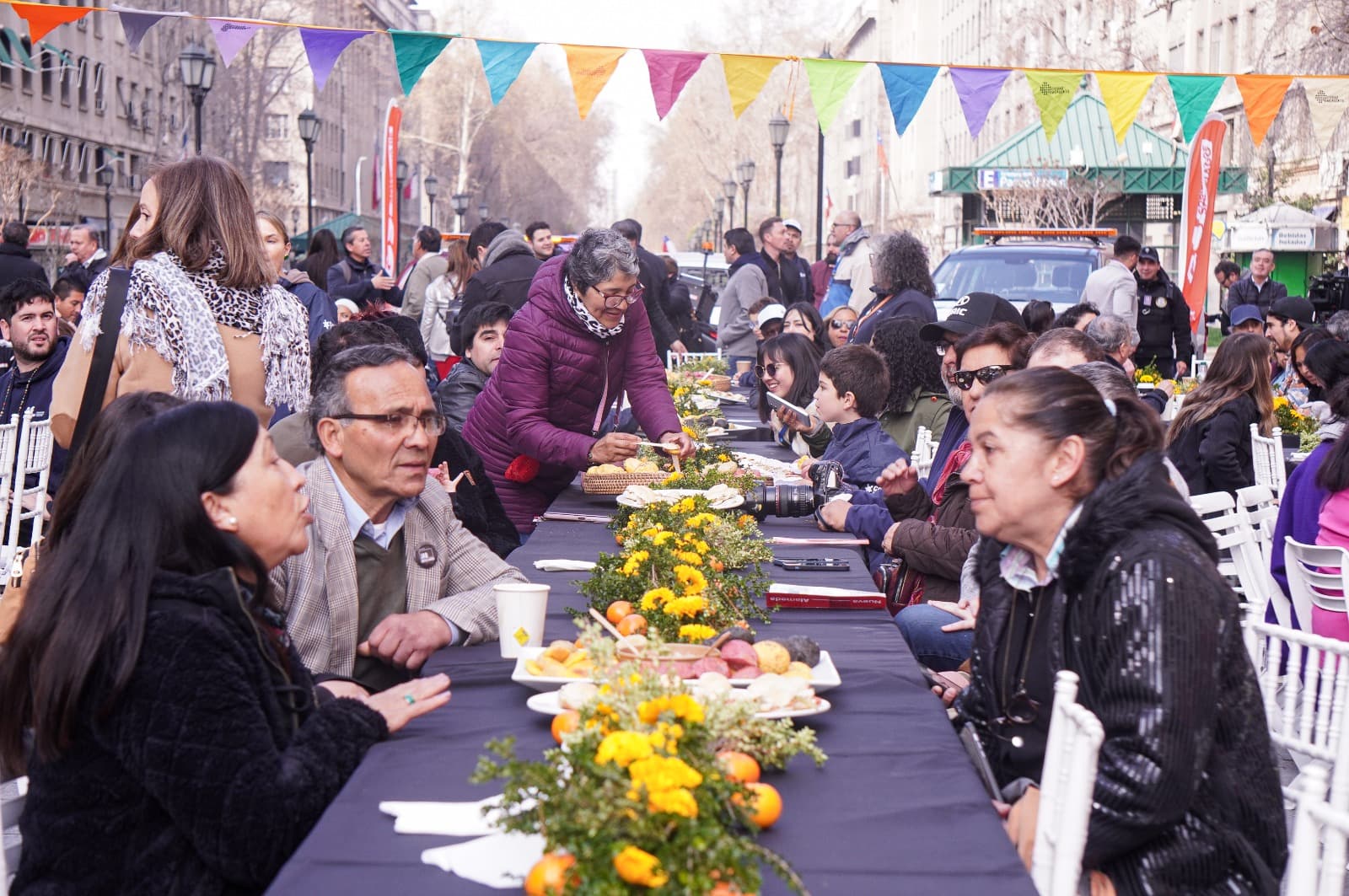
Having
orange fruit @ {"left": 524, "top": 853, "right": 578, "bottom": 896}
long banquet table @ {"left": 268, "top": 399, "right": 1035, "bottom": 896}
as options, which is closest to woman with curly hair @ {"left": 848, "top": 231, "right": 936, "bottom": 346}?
long banquet table @ {"left": 268, "top": 399, "right": 1035, "bottom": 896}

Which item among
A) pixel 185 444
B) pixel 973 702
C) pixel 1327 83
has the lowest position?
pixel 973 702

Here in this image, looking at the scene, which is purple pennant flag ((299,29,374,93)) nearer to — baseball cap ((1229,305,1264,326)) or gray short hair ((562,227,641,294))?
gray short hair ((562,227,641,294))

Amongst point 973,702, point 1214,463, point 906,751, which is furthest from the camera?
point 1214,463

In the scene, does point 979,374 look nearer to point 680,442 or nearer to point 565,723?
point 680,442

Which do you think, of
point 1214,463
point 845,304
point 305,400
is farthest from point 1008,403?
point 845,304

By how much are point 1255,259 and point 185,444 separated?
18183mm

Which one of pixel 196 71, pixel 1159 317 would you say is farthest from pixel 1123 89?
pixel 196 71

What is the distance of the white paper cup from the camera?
11.3 ft

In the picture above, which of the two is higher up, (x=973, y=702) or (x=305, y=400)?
(x=305, y=400)

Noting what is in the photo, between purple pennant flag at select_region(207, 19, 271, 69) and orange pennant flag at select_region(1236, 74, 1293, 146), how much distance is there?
9063 millimetres

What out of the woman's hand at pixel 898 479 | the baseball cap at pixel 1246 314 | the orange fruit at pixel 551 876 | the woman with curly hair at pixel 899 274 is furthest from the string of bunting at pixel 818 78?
the orange fruit at pixel 551 876

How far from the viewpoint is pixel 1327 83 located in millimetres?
14617

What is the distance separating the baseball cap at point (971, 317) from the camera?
6.82 m

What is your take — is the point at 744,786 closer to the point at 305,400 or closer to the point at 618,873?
the point at 618,873
